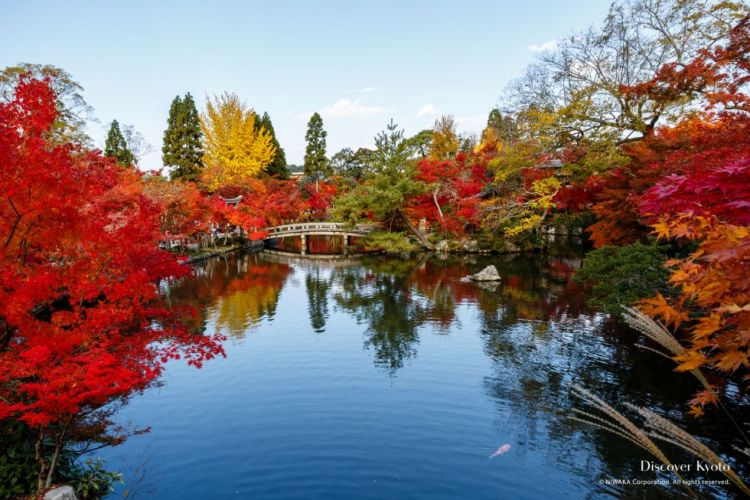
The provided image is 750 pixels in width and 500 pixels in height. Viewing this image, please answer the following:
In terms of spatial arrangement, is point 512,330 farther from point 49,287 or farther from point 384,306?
point 49,287

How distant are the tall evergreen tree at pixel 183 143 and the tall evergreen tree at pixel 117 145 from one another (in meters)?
3.91

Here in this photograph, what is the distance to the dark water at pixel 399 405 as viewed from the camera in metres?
7.13

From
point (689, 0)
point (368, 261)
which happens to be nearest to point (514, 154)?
point (689, 0)

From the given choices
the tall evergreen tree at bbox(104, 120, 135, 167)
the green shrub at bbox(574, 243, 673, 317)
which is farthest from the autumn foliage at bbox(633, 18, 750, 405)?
the tall evergreen tree at bbox(104, 120, 135, 167)

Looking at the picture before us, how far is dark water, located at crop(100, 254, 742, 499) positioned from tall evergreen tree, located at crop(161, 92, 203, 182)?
24.4 metres

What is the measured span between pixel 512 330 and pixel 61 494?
1250cm

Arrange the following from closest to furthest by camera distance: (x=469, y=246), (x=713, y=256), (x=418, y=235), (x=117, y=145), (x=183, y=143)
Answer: (x=713, y=256), (x=469, y=246), (x=418, y=235), (x=183, y=143), (x=117, y=145)

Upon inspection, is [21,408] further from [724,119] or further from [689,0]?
[689,0]

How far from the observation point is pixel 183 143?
38.7 m

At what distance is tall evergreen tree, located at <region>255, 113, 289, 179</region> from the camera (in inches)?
1916

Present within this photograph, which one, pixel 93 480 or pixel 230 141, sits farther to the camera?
pixel 230 141

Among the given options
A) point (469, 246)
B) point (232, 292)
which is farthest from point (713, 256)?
point (469, 246)

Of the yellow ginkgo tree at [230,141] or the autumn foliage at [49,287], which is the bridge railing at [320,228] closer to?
the yellow ginkgo tree at [230,141]

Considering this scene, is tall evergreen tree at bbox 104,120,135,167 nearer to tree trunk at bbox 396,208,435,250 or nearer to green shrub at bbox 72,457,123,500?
tree trunk at bbox 396,208,435,250
